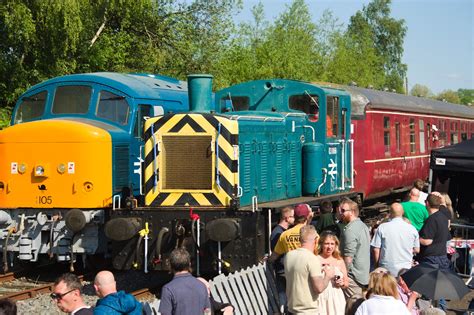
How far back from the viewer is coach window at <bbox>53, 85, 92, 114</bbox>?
541 inches

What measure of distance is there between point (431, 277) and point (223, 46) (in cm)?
2365

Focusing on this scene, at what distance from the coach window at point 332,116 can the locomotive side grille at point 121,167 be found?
4082 mm

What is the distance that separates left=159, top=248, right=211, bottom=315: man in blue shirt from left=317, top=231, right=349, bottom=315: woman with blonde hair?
1682 mm

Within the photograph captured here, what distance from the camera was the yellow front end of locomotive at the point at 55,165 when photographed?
12.7 meters

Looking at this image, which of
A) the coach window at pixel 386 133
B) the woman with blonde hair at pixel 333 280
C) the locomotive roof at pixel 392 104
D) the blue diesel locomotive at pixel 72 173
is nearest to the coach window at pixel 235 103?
the blue diesel locomotive at pixel 72 173

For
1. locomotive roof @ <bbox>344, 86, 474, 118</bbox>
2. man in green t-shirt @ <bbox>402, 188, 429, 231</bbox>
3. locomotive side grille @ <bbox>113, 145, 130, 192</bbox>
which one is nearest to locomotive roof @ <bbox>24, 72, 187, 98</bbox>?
locomotive side grille @ <bbox>113, 145, 130, 192</bbox>

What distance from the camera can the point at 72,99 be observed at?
13.8 metres

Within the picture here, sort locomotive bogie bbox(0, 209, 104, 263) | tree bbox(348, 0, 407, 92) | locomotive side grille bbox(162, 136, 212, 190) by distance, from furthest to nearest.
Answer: tree bbox(348, 0, 407, 92) → locomotive bogie bbox(0, 209, 104, 263) → locomotive side grille bbox(162, 136, 212, 190)

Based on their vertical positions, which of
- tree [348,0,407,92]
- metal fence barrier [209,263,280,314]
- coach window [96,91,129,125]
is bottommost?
metal fence barrier [209,263,280,314]

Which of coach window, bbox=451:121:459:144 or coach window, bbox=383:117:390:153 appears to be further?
coach window, bbox=451:121:459:144

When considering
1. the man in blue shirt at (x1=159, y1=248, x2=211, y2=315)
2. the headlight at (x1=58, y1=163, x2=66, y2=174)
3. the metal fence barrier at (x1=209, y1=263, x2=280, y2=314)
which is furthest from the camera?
the headlight at (x1=58, y1=163, x2=66, y2=174)

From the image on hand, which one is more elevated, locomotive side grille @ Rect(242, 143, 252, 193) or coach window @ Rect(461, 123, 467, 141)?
coach window @ Rect(461, 123, 467, 141)

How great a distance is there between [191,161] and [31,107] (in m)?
3.89

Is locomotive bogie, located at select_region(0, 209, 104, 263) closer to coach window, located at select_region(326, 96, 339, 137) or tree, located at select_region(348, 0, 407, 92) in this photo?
coach window, located at select_region(326, 96, 339, 137)
